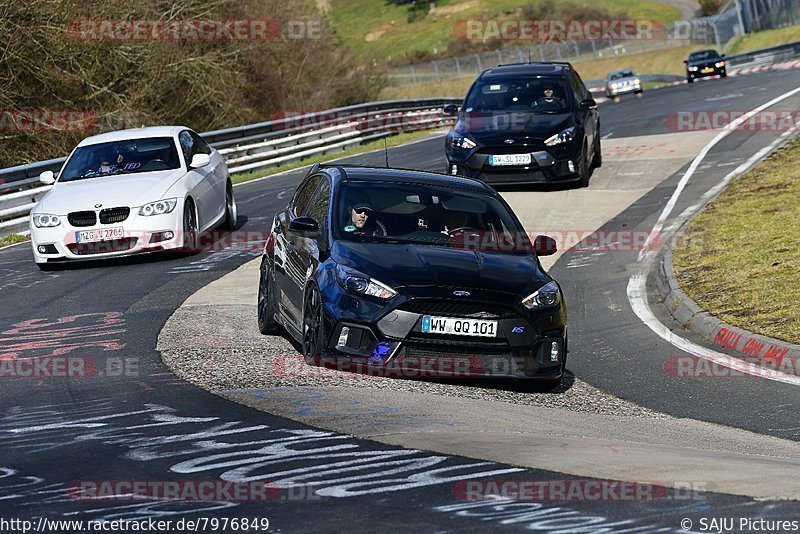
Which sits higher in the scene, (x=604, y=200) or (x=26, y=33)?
(x=26, y=33)

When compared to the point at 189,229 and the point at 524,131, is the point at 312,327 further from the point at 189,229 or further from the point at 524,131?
the point at 524,131

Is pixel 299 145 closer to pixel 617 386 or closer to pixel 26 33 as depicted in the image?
pixel 26 33

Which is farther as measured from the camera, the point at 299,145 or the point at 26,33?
the point at 299,145

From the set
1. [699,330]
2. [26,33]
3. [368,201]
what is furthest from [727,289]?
[26,33]

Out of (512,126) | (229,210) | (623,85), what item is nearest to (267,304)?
(229,210)

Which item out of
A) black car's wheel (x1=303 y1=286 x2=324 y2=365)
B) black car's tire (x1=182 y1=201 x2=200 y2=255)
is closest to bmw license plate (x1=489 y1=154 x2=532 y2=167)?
black car's tire (x1=182 y1=201 x2=200 y2=255)

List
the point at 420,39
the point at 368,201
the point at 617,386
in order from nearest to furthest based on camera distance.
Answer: the point at 617,386
the point at 368,201
the point at 420,39

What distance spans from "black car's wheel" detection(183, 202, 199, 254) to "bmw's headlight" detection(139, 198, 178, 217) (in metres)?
0.24

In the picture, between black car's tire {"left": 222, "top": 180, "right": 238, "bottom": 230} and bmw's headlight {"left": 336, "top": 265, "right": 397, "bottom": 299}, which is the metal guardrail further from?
bmw's headlight {"left": 336, "top": 265, "right": 397, "bottom": 299}

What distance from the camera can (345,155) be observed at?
33.2 meters

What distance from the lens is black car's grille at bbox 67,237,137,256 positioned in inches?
608

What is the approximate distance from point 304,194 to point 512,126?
9.58 meters

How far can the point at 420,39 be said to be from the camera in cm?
11850

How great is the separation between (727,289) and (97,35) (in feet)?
72.7
